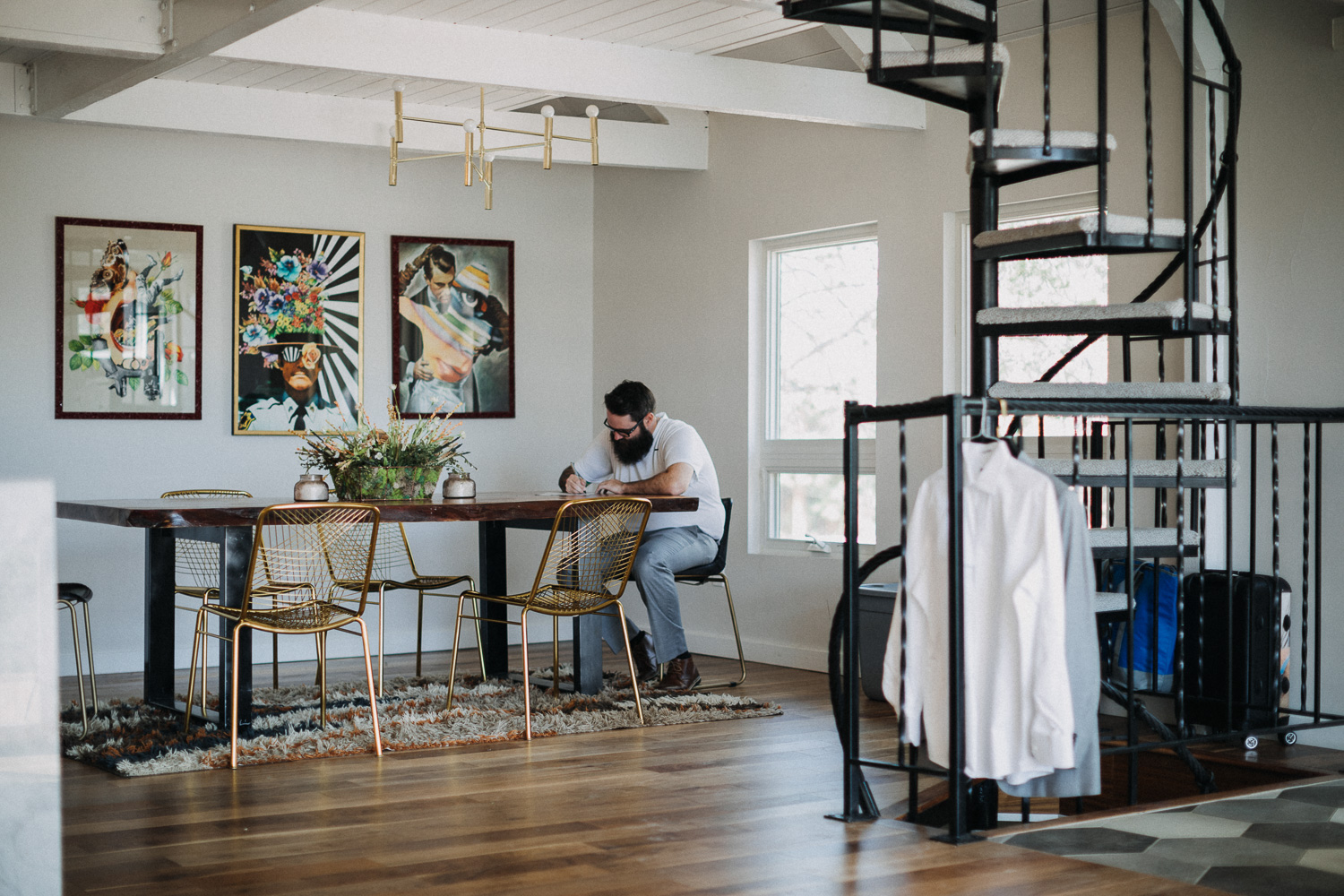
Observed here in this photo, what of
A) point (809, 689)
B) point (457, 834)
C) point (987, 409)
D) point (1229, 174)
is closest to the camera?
point (987, 409)

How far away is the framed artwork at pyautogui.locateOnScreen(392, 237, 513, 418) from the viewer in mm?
7289

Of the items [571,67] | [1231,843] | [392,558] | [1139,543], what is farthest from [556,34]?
[1231,843]

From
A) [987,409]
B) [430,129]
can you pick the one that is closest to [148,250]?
[430,129]

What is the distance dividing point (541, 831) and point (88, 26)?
3.04 m

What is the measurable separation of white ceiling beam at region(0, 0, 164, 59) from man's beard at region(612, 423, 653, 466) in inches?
96.7

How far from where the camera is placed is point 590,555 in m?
5.07

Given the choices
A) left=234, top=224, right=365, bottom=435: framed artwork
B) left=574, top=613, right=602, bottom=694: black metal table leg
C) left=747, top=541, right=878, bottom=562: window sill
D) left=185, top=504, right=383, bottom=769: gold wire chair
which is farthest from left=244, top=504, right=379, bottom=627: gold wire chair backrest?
left=747, top=541, right=878, bottom=562: window sill

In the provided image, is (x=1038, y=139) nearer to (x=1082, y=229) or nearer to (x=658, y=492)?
(x=1082, y=229)

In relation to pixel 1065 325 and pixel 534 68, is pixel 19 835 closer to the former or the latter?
pixel 1065 325

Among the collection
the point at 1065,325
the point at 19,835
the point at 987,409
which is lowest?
the point at 19,835

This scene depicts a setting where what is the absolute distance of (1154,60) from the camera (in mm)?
5141

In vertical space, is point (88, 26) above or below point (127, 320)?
above

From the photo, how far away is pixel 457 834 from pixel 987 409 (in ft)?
5.38

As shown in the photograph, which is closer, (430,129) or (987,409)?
(987,409)
